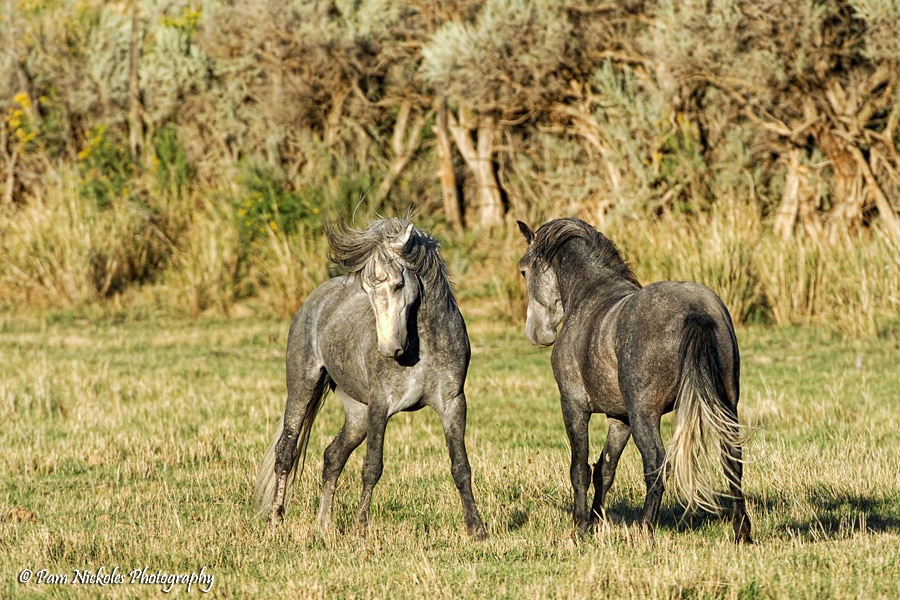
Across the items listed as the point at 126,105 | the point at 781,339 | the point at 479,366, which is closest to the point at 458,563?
the point at 479,366

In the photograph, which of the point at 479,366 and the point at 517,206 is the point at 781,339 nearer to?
the point at 479,366

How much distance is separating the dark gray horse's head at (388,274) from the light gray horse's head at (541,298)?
89cm

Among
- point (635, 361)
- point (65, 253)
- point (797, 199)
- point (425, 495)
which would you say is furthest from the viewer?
point (65, 253)

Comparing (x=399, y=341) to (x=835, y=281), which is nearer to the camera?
(x=399, y=341)

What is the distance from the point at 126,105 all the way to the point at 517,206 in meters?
10.1

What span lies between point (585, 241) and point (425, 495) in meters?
2.33

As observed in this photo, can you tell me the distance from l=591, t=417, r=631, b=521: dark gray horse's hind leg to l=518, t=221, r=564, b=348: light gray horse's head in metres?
0.68

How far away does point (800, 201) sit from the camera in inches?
825

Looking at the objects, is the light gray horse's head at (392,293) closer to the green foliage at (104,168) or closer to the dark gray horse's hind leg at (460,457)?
the dark gray horse's hind leg at (460,457)

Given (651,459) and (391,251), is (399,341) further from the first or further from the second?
(651,459)

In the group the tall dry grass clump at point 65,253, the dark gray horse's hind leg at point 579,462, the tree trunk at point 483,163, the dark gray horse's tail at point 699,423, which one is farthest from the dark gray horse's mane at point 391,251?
the tree trunk at point 483,163

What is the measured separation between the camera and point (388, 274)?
6.77m

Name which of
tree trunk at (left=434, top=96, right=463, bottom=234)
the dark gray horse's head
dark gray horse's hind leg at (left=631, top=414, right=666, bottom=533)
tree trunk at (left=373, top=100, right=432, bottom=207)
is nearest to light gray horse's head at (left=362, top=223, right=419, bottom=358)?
the dark gray horse's head

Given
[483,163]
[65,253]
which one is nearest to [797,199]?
[483,163]
